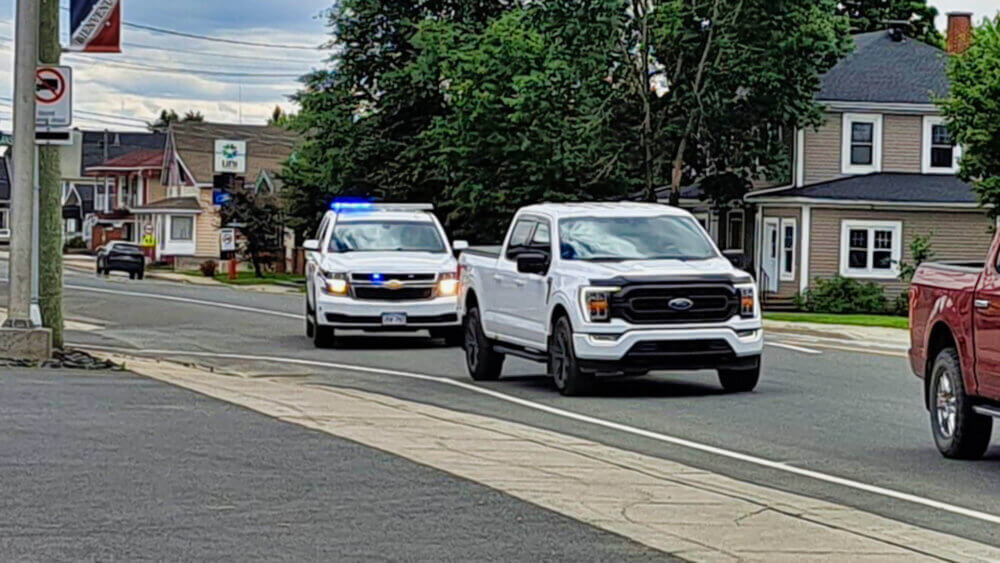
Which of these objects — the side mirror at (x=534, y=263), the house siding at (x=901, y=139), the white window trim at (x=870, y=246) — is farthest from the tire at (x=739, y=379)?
the house siding at (x=901, y=139)

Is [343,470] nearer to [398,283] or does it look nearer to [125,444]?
[125,444]

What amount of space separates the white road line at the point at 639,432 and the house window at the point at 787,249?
26796 mm

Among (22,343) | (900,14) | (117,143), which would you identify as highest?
(900,14)

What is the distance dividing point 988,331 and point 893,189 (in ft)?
115

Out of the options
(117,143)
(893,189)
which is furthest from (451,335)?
(117,143)

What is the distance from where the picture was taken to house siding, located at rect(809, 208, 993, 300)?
4588cm

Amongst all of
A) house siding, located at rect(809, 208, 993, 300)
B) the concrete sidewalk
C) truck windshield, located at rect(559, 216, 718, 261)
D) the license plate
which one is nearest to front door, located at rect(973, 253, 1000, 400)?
the concrete sidewalk

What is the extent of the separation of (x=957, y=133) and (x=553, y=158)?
1094 cm

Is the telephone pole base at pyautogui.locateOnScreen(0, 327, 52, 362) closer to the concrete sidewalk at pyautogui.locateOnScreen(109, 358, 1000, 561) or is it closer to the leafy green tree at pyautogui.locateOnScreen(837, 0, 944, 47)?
the concrete sidewalk at pyautogui.locateOnScreen(109, 358, 1000, 561)

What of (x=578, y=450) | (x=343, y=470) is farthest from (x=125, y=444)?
(x=578, y=450)

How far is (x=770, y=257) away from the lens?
48219 millimetres

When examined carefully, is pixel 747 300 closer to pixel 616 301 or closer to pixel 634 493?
pixel 616 301

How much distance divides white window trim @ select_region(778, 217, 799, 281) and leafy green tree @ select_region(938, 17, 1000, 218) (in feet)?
25.6

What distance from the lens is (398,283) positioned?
2381 centimetres
